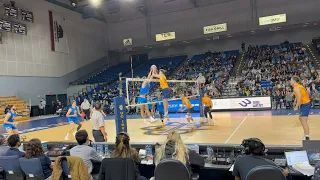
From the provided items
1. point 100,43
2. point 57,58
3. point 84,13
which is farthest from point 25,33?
point 100,43

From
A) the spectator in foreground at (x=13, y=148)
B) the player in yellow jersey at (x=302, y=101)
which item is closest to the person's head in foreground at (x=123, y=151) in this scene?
the spectator in foreground at (x=13, y=148)

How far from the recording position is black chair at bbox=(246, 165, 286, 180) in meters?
2.38

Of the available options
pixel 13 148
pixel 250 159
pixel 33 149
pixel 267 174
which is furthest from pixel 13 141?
pixel 267 174

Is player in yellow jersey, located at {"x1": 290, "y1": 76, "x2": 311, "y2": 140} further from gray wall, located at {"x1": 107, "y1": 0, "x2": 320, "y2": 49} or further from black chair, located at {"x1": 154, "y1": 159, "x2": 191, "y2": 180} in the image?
gray wall, located at {"x1": 107, "y1": 0, "x2": 320, "y2": 49}

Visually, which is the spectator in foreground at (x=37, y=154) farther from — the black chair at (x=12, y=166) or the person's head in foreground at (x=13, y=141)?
Result: the person's head in foreground at (x=13, y=141)

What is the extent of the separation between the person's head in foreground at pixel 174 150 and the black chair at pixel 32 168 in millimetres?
1793

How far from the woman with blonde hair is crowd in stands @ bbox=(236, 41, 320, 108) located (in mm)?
13087

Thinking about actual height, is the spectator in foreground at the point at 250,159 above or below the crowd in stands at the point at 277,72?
below

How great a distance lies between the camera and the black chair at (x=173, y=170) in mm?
2883

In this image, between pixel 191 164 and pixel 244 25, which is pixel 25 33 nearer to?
pixel 244 25

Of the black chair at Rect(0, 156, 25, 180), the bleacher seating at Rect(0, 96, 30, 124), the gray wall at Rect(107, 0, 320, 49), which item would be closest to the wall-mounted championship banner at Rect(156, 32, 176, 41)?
the gray wall at Rect(107, 0, 320, 49)

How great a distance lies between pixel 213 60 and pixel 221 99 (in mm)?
9953

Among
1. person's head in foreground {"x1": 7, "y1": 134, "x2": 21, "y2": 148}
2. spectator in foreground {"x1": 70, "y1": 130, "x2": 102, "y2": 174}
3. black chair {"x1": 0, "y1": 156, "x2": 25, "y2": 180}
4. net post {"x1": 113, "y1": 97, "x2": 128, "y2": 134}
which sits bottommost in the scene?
black chair {"x1": 0, "y1": 156, "x2": 25, "y2": 180}

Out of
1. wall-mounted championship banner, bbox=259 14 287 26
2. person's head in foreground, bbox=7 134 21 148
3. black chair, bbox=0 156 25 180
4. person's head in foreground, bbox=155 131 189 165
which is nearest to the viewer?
person's head in foreground, bbox=155 131 189 165
